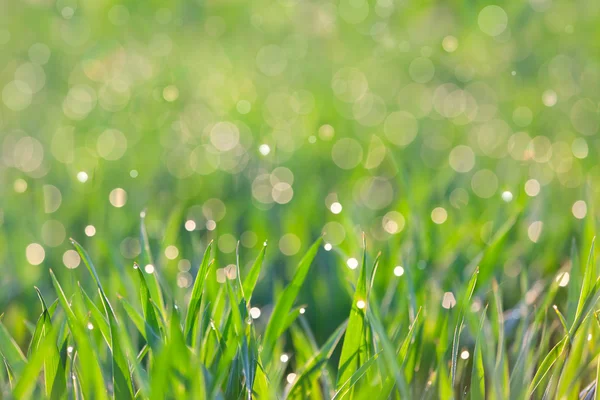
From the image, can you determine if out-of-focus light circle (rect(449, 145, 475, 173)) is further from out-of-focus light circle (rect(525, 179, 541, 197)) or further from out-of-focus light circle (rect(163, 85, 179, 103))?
out-of-focus light circle (rect(163, 85, 179, 103))

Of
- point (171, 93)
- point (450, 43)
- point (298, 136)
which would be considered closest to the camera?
point (298, 136)

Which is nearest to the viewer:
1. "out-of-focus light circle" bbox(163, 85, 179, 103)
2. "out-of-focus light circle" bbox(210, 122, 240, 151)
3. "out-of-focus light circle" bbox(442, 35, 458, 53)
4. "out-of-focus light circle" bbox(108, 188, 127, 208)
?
"out-of-focus light circle" bbox(108, 188, 127, 208)

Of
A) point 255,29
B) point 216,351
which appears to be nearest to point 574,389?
point 216,351

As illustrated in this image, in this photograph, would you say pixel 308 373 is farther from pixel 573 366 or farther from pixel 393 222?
pixel 393 222

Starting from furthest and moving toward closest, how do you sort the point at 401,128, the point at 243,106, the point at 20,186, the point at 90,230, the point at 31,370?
the point at 243,106 < the point at 401,128 < the point at 20,186 < the point at 90,230 < the point at 31,370

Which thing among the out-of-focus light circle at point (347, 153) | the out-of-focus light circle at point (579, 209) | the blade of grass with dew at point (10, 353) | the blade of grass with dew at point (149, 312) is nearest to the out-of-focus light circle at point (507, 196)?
the out-of-focus light circle at point (579, 209)

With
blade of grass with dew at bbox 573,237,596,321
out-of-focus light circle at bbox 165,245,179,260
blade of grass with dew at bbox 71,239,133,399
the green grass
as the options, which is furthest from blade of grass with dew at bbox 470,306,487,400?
out-of-focus light circle at bbox 165,245,179,260

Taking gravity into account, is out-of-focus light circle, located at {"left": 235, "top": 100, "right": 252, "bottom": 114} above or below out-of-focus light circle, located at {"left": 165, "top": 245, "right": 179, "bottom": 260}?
above

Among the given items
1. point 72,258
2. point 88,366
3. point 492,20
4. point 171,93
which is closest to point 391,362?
point 88,366

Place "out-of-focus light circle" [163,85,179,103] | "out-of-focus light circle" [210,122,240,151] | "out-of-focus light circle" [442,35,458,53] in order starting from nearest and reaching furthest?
"out-of-focus light circle" [210,122,240,151], "out-of-focus light circle" [163,85,179,103], "out-of-focus light circle" [442,35,458,53]
